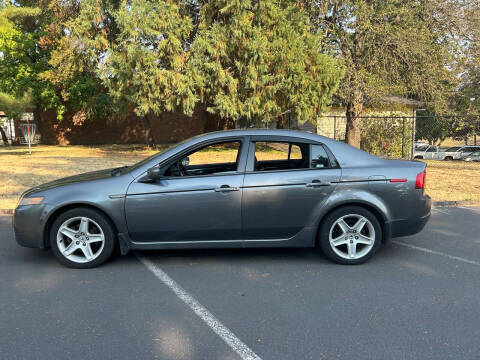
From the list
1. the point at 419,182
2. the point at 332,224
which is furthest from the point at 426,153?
the point at 332,224

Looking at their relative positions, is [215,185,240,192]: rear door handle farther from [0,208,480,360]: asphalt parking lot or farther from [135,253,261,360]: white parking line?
[135,253,261,360]: white parking line

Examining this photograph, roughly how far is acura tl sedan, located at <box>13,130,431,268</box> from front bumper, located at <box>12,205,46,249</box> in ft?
0.04

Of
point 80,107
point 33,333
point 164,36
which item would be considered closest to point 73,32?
point 164,36

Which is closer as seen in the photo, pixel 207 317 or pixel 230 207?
pixel 207 317

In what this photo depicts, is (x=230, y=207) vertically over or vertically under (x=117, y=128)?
under

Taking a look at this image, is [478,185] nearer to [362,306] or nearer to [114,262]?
[362,306]

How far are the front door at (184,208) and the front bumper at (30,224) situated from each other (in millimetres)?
975

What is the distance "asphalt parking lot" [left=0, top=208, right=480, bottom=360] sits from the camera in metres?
2.97

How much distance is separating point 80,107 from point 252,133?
24.8 metres

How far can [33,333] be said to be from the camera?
10.4 ft

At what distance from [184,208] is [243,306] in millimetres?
1349

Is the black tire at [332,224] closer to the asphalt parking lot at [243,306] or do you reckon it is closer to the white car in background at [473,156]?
the asphalt parking lot at [243,306]

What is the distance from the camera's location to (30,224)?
4.55m

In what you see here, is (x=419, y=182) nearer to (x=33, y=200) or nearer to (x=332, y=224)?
(x=332, y=224)
